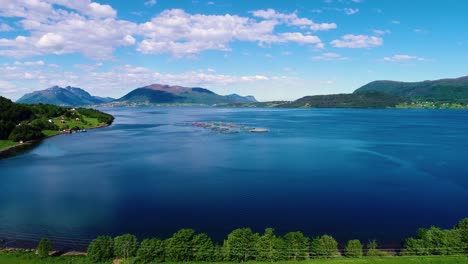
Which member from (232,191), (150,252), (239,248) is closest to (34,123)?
(232,191)

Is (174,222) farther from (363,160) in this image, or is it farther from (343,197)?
(363,160)

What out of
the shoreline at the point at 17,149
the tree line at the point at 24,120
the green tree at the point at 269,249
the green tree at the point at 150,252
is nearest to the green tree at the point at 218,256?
the green tree at the point at 269,249

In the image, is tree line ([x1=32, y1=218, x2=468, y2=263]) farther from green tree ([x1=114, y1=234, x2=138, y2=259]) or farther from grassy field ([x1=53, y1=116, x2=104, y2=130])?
grassy field ([x1=53, y1=116, x2=104, y2=130])

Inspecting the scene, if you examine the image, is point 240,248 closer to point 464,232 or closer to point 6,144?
point 464,232

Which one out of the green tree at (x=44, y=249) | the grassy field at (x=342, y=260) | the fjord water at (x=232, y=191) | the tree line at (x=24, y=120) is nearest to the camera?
the grassy field at (x=342, y=260)

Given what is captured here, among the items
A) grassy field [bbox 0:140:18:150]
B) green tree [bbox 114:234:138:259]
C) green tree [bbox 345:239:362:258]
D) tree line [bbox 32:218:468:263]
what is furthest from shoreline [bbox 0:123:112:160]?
green tree [bbox 345:239:362:258]

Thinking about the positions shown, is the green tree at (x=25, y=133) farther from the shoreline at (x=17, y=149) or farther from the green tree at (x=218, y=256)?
the green tree at (x=218, y=256)
